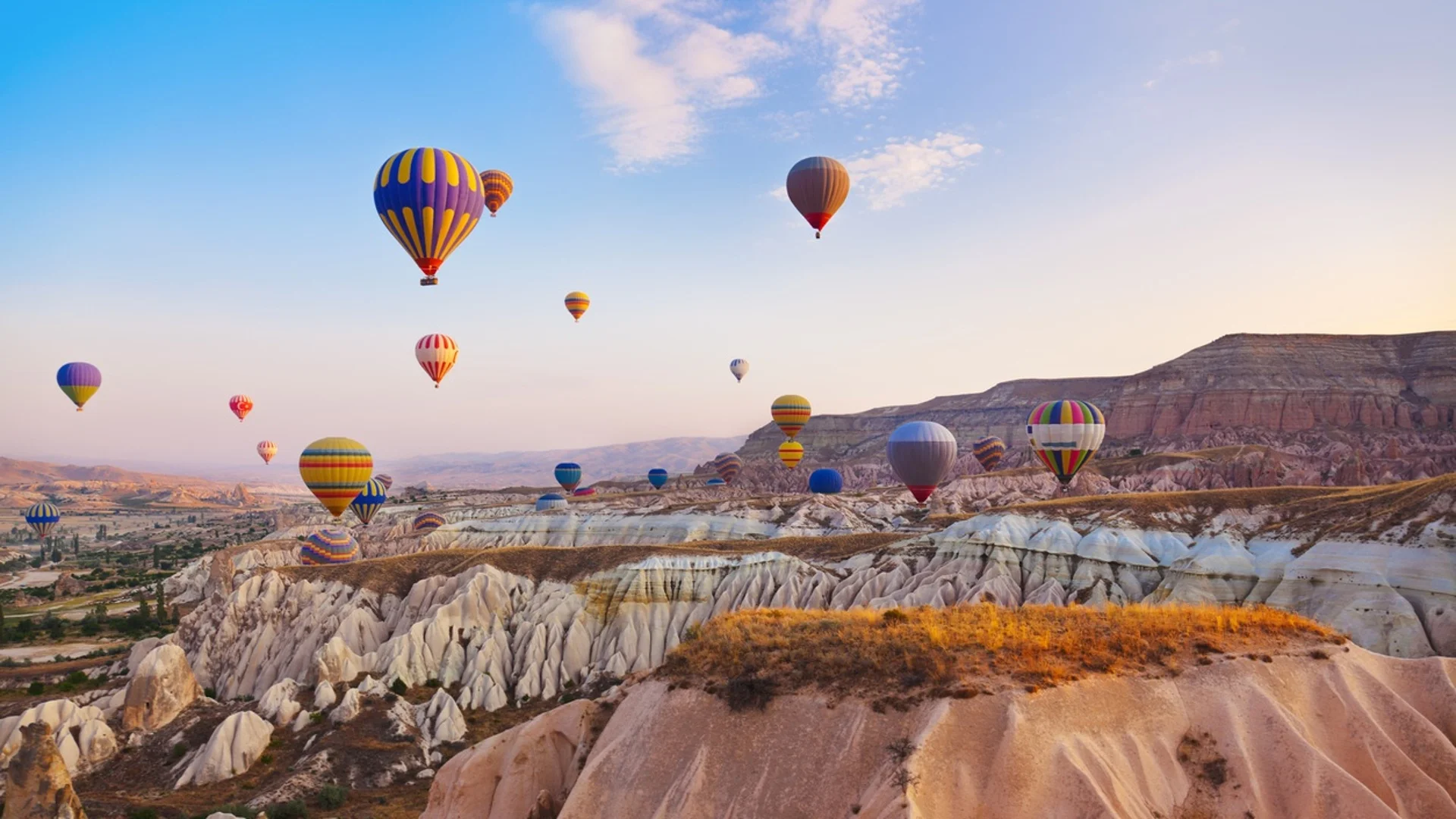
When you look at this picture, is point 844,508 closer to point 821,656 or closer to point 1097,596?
point 1097,596

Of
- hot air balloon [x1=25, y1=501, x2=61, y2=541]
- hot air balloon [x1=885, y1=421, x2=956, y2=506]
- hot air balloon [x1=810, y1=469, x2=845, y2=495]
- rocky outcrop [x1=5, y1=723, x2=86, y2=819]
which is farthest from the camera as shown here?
hot air balloon [x1=25, y1=501, x2=61, y2=541]

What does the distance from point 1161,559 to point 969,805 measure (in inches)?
1405

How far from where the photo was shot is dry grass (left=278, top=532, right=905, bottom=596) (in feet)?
175

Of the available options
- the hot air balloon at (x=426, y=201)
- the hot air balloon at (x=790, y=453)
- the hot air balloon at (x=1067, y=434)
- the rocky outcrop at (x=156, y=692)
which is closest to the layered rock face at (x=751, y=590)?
the rocky outcrop at (x=156, y=692)

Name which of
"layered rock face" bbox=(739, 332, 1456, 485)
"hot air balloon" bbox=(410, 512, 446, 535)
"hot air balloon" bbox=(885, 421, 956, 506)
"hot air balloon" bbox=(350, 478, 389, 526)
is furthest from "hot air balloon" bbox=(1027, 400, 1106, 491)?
"layered rock face" bbox=(739, 332, 1456, 485)

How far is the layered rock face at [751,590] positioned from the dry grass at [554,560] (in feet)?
3.04

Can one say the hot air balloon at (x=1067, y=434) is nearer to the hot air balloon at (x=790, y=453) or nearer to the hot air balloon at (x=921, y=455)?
the hot air balloon at (x=921, y=455)

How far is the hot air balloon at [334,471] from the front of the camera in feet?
162

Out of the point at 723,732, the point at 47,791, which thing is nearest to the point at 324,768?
the point at 47,791

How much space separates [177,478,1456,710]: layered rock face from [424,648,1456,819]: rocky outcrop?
23186 mm

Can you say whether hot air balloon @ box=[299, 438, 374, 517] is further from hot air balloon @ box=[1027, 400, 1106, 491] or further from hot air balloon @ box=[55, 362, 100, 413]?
hot air balloon @ box=[55, 362, 100, 413]

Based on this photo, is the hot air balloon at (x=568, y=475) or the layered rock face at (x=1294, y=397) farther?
the hot air balloon at (x=568, y=475)

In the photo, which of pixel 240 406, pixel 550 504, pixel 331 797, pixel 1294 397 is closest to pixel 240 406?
pixel 240 406

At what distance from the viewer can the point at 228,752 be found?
114 feet
